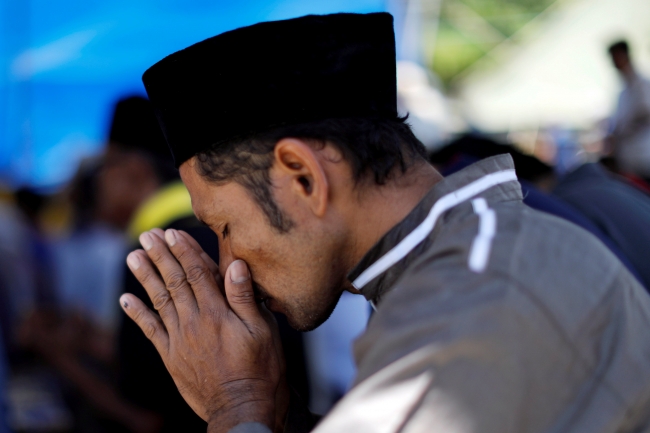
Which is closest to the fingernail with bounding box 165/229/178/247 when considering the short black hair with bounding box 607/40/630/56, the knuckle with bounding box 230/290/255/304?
the knuckle with bounding box 230/290/255/304

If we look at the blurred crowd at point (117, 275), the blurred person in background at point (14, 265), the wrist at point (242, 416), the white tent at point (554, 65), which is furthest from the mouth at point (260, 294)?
the white tent at point (554, 65)

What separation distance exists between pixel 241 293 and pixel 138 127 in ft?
7.41

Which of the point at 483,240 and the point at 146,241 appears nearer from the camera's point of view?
the point at 483,240

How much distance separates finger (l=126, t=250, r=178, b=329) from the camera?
1.58 m

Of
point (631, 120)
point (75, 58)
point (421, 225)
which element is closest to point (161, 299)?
point (421, 225)

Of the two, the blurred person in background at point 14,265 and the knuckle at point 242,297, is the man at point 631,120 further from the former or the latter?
the knuckle at point 242,297

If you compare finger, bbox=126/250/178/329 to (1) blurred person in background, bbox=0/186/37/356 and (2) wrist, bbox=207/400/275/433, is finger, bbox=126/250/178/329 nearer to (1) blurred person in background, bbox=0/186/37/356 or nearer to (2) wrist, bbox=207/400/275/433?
(2) wrist, bbox=207/400/275/433

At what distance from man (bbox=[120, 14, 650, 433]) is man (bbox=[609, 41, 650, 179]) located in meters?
5.27

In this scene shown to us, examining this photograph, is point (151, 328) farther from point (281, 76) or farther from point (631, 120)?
point (631, 120)

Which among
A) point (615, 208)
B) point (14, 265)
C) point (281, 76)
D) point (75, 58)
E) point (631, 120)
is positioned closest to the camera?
point (281, 76)

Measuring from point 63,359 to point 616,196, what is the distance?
10.1ft

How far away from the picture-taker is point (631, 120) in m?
6.30

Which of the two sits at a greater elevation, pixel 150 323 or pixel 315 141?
pixel 315 141

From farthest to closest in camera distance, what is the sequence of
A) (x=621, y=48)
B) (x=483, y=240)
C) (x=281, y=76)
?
(x=621, y=48) < (x=281, y=76) < (x=483, y=240)
